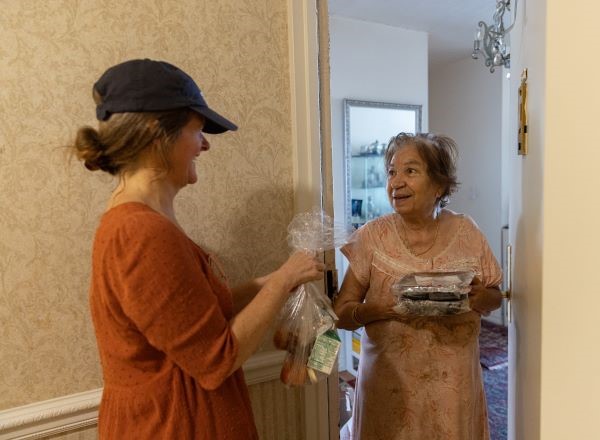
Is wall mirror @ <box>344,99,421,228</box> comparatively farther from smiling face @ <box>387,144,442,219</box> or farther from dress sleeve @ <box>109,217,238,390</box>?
dress sleeve @ <box>109,217,238,390</box>

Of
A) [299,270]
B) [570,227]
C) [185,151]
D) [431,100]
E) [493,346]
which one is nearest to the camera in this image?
[570,227]

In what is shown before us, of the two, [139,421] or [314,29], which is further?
[314,29]

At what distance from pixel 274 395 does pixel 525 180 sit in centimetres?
90

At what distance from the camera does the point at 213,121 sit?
2.56 feet

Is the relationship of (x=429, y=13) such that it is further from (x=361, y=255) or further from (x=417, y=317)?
(x=417, y=317)

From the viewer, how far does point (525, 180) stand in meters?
1.01

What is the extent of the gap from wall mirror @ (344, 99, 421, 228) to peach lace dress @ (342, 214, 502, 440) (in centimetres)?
185

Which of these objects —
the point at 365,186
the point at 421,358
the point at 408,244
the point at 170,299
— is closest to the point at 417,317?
the point at 421,358

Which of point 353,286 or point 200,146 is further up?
point 200,146

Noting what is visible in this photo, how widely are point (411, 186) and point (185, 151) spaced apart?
2.44ft

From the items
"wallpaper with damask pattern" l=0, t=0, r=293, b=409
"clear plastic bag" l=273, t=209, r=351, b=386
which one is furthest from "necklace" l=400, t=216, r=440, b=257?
"wallpaper with damask pattern" l=0, t=0, r=293, b=409

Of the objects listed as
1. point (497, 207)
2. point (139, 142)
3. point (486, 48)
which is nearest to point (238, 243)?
point (139, 142)

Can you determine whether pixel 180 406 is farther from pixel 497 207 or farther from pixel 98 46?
pixel 497 207

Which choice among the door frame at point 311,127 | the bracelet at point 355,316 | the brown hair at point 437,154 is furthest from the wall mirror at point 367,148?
the bracelet at point 355,316
